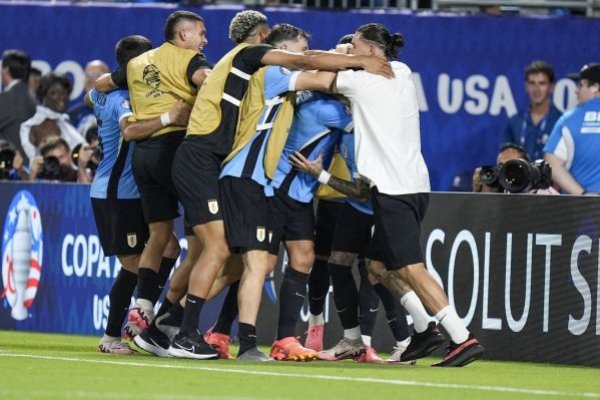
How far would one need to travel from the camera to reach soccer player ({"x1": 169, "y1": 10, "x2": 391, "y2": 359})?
11.0 metres

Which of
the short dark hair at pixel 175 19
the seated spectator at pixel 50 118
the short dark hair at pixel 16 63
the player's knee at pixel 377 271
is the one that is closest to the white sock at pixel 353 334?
the player's knee at pixel 377 271

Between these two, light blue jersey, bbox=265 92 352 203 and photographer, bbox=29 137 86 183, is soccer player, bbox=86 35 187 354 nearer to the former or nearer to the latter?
light blue jersey, bbox=265 92 352 203

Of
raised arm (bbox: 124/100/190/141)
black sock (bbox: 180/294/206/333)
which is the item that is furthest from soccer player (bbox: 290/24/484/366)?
black sock (bbox: 180/294/206/333)

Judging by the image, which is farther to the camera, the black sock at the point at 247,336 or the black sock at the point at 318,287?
the black sock at the point at 318,287

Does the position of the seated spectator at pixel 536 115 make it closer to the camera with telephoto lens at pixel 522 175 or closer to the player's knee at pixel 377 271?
the camera with telephoto lens at pixel 522 175

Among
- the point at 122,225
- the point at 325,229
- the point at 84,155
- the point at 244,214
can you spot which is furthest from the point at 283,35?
the point at 84,155

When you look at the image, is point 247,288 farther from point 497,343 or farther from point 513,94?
point 513,94

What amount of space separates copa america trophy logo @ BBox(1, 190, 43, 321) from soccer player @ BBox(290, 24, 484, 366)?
4.67m

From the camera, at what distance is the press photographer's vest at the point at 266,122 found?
36.4 ft

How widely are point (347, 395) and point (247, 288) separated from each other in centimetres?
230

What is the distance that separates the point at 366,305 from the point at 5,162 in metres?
4.73

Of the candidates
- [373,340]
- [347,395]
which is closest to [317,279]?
[373,340]

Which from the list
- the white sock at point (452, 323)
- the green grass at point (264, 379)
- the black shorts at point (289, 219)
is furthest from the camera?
the black shorts at point (289, 219)

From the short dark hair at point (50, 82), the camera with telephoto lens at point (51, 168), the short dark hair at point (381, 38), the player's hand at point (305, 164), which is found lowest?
the camera with telephoto lens at point (51, 168)
